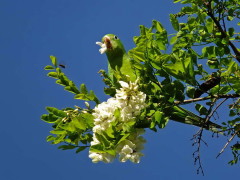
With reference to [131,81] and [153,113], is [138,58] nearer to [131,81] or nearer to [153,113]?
[131,81]

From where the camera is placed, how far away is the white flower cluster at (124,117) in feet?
7.47

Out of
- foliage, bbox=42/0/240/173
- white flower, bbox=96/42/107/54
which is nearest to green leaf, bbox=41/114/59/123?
foliage, bbox=42/0/240/173

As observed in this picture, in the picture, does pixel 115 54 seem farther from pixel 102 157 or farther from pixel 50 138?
pixel 102 157

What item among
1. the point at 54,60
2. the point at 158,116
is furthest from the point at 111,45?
the point at 158,116

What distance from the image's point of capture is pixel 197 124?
2713mm

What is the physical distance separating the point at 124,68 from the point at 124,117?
969 mm

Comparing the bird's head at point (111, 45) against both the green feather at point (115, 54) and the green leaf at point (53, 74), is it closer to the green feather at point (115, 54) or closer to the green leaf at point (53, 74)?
the green feather at point (115, 54)

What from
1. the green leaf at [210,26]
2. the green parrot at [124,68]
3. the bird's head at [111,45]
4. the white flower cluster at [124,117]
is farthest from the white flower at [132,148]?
the bird's head at [111,45]

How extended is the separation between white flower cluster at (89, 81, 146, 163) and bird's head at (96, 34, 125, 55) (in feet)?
3.63

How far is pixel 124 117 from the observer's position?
229 cm

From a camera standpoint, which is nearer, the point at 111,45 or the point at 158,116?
the point at 158,116

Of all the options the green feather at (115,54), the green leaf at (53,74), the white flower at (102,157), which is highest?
the green feather at (115,54)

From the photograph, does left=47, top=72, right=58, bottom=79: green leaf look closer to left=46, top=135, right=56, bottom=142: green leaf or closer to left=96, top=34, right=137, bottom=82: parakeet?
left=46, top=135, right=56, bottom=142: green leaf

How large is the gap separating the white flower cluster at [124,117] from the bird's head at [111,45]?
1.11 m
